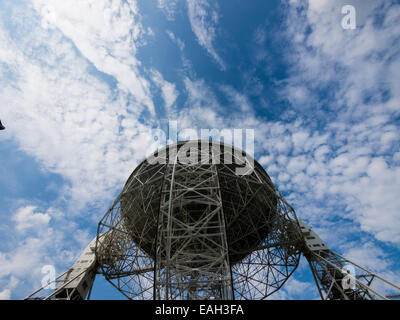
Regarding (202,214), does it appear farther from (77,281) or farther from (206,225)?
(77,281)

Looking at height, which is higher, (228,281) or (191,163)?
(191,163)

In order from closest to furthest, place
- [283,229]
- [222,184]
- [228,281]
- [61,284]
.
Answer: [228,281] < [61,284] < [283,229] < [222,184]

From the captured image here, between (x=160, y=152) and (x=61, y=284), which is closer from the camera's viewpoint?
(x=61, y=284)

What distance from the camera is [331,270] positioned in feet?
53.0

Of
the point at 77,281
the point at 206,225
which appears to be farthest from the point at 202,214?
the point at 77,281

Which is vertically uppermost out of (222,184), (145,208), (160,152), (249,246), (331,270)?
(160,152)
